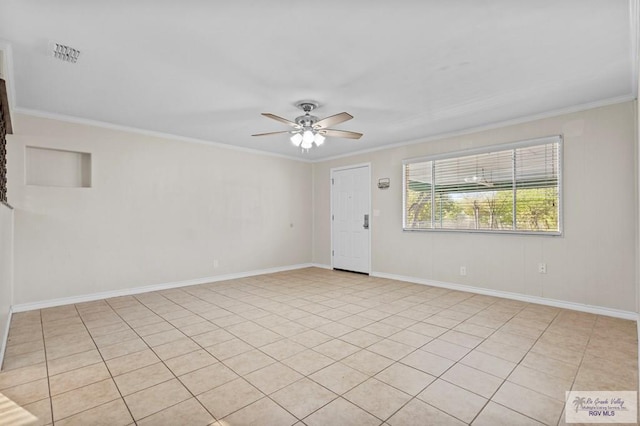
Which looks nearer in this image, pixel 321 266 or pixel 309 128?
pixel 309 128

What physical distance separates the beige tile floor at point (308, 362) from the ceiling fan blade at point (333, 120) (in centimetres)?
215

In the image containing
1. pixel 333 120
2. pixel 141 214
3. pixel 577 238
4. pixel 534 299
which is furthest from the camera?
pixel 141 214

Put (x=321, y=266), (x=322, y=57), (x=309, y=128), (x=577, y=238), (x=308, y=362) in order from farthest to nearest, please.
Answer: (x=321, y=266) < (x=577, y=238) < (x=309, y=128) < (x=322, y=57) < (x=308, y=362)

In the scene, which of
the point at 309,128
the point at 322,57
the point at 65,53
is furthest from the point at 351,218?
the point at 65,53

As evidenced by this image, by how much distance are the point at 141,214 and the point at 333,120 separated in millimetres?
3323

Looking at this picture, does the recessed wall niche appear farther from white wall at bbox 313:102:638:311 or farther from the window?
white wall at bbox 313:102:638:311

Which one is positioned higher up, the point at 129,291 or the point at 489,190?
the point at 489,190

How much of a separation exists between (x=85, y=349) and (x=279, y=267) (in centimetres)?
405

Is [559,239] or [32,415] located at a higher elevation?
[559,239]

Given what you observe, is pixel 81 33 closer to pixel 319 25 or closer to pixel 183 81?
pixel 183 81

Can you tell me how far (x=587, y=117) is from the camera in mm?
3844

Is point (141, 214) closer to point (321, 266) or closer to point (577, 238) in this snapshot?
point (321, 266)

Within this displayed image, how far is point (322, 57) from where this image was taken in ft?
8.79

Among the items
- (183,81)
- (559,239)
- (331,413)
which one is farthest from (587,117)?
(183,81)
